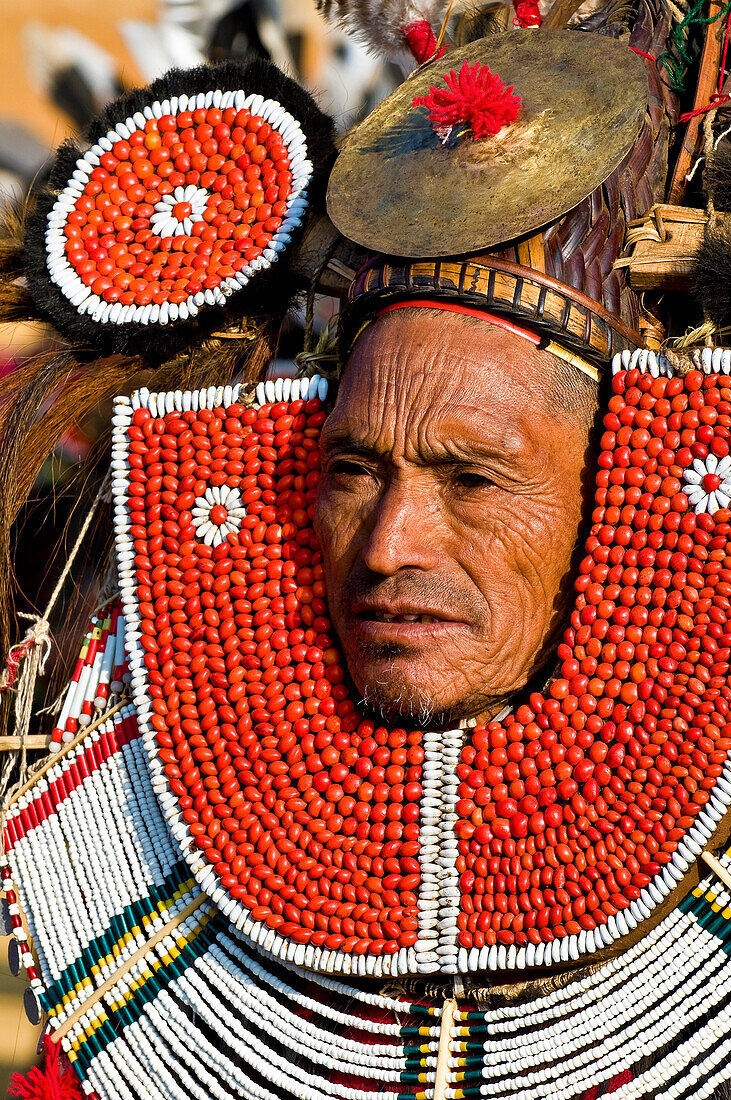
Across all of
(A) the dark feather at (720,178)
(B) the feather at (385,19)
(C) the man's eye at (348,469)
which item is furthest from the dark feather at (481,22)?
(C) the man's eye at (348,469)

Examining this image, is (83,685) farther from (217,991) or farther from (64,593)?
(217,991)

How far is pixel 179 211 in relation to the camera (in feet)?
7.79

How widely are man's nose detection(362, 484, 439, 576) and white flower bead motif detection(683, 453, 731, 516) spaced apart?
16.9 inches

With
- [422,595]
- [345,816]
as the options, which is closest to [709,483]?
[422,595]

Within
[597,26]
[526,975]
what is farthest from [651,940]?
[597,26]

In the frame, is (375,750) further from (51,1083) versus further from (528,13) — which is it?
(528,13)

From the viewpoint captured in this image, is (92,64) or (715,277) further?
(92,64)

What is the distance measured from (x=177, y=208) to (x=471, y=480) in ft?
3.37

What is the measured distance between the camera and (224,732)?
205 centimetres

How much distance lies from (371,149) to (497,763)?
1.19 m

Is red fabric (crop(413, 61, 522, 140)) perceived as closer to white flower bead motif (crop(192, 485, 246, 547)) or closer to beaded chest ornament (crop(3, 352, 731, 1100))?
beaded chest ornament (crop(3, 352, 731, 1100))

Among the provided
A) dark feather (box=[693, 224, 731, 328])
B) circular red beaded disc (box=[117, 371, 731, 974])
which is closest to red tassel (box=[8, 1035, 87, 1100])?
circular red beaded disc (box=[117, 371, 731, 974])

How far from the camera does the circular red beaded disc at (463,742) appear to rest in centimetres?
173

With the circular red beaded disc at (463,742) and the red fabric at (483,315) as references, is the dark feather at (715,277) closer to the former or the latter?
the circular red beaded disc at (463,742)
